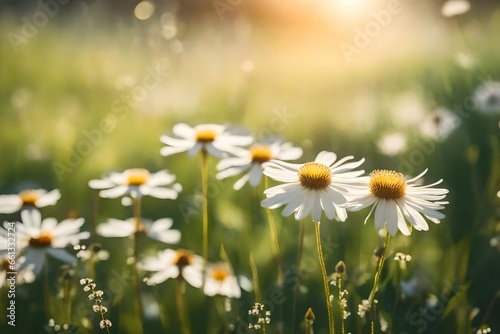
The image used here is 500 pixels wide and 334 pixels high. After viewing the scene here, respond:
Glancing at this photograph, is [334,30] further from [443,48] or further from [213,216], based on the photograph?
[213,216]

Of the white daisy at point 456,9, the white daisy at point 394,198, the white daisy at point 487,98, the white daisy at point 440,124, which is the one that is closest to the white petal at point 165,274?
the white daisy at point 394,198

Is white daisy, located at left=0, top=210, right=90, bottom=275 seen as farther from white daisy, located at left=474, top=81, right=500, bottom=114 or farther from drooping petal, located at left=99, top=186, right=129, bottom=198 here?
white daisy, located at left=474, top=81, right=500, bottom=114

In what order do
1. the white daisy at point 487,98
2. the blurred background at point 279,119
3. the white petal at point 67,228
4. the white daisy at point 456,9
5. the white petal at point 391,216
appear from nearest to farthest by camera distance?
1. the white petal at point 391,216
2. the white petal at point 67,228
3. the blurred background at point 279,119
4. the white daisy at point 487,98
5. the white daisy at point 456,9

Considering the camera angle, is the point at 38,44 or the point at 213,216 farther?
the point at 38,44

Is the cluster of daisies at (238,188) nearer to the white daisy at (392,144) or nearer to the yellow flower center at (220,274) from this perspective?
the yellow flower center at (220,274)

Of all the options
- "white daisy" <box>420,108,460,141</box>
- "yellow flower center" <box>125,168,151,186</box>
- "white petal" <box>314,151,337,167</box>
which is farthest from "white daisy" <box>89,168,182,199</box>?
"white daisy" <box>420,108,460,141</box>

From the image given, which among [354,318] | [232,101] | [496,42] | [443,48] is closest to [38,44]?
[232,101]
